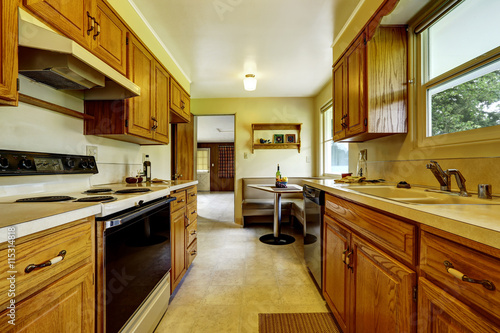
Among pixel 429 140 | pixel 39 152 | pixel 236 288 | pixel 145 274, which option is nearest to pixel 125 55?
pixel 39 152

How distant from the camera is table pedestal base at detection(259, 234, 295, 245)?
318 centimetres

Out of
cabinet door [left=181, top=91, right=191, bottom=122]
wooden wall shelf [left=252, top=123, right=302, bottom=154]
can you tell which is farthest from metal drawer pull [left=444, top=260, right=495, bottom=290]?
wooden wall shelf [left=252, top=123, right=302, bottom=154]

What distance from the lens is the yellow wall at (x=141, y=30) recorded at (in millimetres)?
1828

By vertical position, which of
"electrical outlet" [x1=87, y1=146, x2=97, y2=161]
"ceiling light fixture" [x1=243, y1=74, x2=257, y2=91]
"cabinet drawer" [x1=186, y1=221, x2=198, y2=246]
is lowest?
"cabinet drawer" [x1=186, y1=221, x2=198, y2=246]

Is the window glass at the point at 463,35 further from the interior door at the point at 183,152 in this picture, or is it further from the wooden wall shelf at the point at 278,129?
the interior door at the point at 183,152

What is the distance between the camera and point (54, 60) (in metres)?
1.09

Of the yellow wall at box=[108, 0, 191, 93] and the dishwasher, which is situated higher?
the yellow wall at box=[108, 0, 191, 93]

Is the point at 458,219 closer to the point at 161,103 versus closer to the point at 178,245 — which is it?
the point at 178,245

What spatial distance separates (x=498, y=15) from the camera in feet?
3.82

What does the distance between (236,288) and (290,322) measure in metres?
0.59

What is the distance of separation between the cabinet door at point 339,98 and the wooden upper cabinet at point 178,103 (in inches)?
72.0

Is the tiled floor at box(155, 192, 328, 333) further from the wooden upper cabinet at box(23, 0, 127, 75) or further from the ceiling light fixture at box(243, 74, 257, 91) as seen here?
Answer: the ceiling light fixture at box(243, 74, 257, 91)

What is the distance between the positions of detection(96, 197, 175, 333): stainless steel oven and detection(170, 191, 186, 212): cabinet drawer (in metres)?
0.14

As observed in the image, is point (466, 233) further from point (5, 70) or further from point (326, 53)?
point (326, 53)
